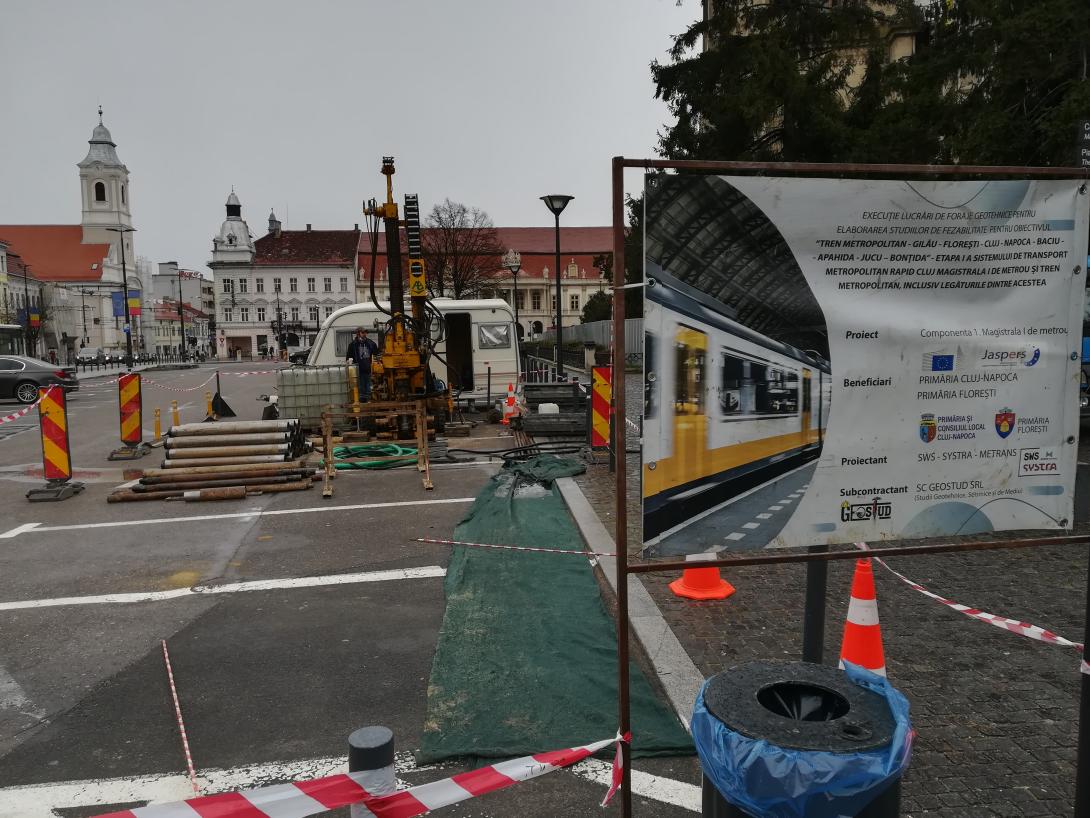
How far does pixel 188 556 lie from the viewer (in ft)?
24.2

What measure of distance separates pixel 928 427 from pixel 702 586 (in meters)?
2.87

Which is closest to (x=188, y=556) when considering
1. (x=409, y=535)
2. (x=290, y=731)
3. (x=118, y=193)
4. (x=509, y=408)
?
(x=409, y=535)

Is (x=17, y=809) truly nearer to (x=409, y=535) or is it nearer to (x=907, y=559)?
(x=409, y=535)

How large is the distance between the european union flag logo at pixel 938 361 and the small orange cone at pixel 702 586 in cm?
289

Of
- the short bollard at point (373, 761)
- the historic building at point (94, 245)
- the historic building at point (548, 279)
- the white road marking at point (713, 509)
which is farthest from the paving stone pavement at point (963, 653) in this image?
the historic building at point (94, 245)

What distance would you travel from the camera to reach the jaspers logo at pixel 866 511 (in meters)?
3.05

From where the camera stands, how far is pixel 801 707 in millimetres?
2582

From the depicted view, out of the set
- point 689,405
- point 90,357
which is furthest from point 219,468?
point 90,357

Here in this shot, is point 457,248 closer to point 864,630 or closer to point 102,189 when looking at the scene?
point 864,630

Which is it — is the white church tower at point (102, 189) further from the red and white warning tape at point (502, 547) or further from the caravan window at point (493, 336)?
the red and white warning tape at point (502, 547)

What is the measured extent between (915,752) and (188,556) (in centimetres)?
629

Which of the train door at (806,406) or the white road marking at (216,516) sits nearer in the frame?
the train door at (806,406)

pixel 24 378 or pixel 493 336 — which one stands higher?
pixel 493 336

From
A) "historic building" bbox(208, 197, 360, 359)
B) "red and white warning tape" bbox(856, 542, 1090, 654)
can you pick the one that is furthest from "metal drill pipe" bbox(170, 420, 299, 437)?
"historic building" bbox(208, 197, 360, 359)
